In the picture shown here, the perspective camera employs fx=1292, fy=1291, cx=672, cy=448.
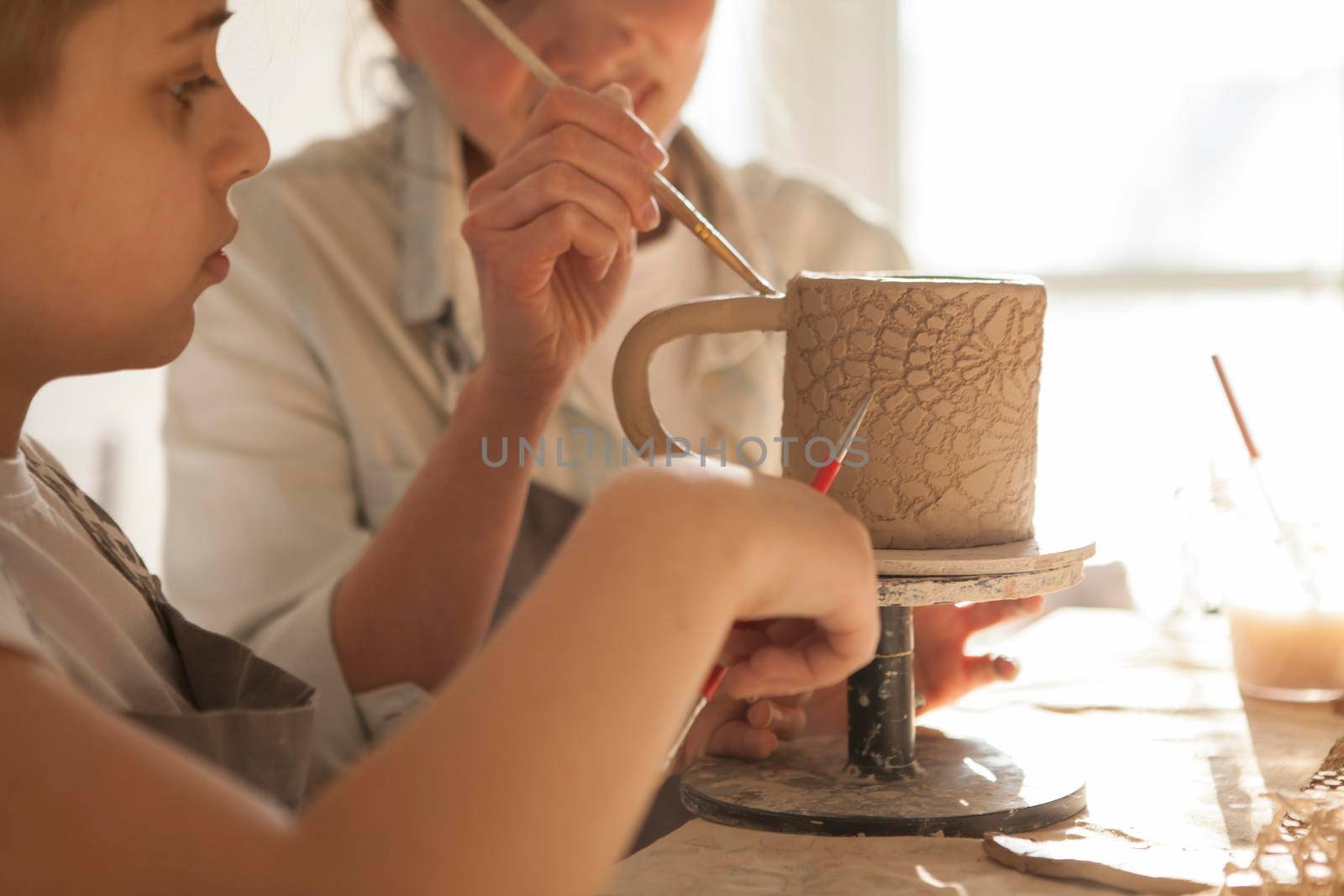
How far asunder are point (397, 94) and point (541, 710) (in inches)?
40.0

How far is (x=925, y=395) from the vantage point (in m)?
0.64

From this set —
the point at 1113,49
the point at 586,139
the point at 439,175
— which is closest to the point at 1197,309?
the point at 1113,49

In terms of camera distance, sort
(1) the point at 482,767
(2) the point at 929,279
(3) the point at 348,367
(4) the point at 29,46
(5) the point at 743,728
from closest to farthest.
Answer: (1) the point at 482,767 → (4) the point at 29,46 → (2) the point at 929,279 → (5) the point at 743,728 → (3) the point at 348,367

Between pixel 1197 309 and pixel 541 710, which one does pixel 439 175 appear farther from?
pixel 1197 309

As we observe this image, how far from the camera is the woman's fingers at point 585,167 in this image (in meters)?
0.78

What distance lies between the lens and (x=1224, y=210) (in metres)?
2.36

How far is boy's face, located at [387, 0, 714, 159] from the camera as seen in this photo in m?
1.04

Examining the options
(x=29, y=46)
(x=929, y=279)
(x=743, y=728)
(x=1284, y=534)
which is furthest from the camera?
(x=1284, y=534)

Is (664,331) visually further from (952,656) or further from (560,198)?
(952,656)

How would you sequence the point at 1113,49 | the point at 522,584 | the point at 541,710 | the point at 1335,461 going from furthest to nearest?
the point at 1113,49 < the point at 1335,461 < the point at 522,584 < the point at 541,710

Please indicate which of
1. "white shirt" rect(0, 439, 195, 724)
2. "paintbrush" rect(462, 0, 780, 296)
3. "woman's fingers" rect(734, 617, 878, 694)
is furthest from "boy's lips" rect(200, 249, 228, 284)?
"woman's fingers" rect(734, 617, 878, 694)

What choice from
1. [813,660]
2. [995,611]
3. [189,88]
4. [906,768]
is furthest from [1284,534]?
[189,88]

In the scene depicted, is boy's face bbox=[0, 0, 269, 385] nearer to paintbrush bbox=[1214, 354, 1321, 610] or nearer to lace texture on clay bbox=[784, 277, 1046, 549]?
lace texture on clay bbox=[784, 277, 1046, 549]

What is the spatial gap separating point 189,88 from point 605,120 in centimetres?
24
